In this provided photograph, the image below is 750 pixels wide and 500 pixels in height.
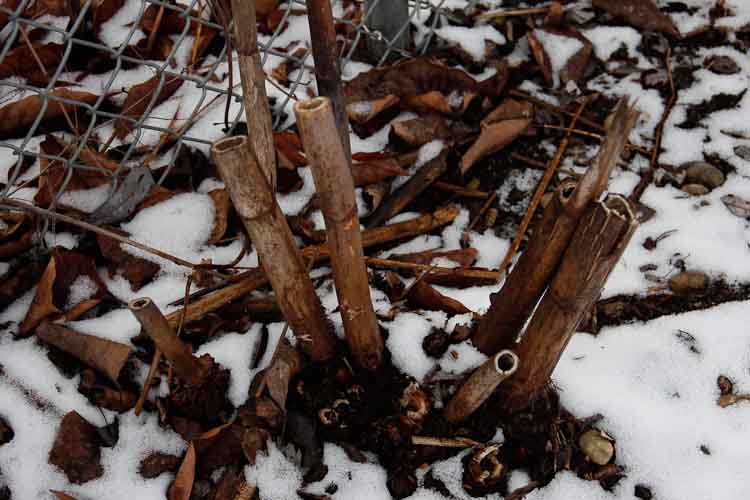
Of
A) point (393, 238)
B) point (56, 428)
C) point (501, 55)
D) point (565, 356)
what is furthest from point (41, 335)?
point (501, 55)

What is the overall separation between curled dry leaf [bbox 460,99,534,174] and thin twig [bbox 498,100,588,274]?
0.38 feet

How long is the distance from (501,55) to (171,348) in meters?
1.37

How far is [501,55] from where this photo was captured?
75.4 inches

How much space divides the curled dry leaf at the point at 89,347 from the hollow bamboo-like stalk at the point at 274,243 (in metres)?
0.39

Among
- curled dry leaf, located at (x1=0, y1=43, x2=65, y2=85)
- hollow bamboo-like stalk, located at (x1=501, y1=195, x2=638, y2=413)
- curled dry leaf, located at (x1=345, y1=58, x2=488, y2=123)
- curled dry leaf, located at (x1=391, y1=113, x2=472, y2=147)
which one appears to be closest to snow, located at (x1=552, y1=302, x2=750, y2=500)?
hollow bamboo-like stalk, located at (x1=501, y1=195, x2=638, y2=413)

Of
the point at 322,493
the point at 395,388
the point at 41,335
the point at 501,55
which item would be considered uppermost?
the point at 501,55

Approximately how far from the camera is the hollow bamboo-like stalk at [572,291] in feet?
2.73

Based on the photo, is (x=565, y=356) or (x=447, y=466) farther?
(x=565, y=356)

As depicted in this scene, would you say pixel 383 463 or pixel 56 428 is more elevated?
pixel 56 428

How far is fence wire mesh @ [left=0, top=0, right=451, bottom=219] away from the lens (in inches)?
60.1

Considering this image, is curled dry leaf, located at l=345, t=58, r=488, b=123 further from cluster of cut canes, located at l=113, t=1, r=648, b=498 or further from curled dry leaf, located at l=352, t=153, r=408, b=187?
cluster of cut canes, located at l=113, t=1, r=648, b=498

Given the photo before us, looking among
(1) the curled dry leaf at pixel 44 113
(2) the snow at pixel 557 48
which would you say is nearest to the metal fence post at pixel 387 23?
(2) the snow at pixel 557 48

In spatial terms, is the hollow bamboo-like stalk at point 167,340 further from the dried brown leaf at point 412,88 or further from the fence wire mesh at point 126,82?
the dried brown leaf at point 412,88

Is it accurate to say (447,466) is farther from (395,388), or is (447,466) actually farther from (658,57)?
(658,57)
